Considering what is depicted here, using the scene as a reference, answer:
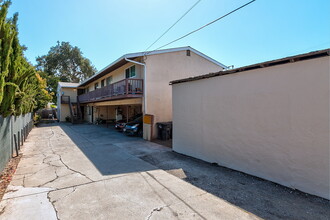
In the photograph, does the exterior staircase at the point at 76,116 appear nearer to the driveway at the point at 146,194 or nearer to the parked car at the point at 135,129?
the parked car at the point at 135,129

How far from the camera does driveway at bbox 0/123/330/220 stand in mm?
3117

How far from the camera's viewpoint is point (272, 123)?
14.7 feet

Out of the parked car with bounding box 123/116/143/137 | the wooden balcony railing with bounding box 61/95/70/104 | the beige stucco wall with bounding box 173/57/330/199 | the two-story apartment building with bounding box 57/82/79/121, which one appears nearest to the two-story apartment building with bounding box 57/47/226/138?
the parked car with bounding box 123/116/143/137

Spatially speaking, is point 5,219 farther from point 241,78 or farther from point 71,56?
point 71,56

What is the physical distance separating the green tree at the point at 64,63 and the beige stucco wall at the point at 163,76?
33977mm

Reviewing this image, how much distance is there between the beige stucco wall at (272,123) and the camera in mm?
3709

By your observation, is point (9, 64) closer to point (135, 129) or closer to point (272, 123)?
point (135, 129)

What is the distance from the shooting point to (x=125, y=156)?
708cm

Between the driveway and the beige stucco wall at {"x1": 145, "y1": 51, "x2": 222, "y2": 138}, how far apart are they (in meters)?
5.53

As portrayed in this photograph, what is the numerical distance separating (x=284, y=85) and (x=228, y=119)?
1.86 meters

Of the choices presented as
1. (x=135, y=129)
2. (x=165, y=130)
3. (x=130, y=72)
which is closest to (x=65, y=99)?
(x=130, y=72)

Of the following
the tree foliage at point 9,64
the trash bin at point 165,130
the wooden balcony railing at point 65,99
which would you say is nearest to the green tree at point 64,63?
the wooden balcony railing at point 65,99

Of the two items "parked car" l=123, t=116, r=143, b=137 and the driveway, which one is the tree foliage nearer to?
the driveway

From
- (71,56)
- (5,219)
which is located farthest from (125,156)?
(71,56)
